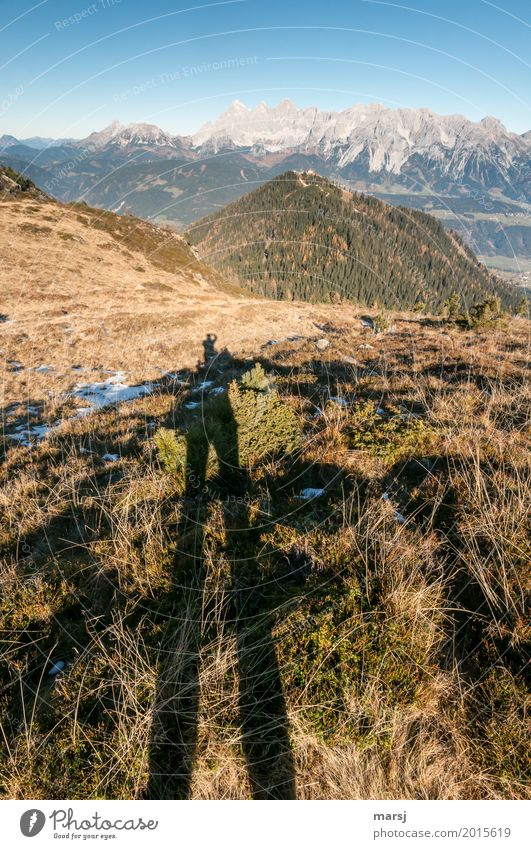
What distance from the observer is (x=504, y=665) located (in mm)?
2705

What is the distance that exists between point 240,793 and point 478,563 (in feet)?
8.91

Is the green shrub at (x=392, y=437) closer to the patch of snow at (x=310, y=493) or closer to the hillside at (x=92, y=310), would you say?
the patch of snow at (x=310, y=493)

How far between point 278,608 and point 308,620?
0.29 m

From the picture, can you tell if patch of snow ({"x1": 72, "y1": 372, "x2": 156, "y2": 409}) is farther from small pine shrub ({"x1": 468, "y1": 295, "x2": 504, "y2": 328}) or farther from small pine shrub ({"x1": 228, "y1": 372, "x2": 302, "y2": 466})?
small pine shrub ({"x1": 468, "y1": 295, "x2": 504, "y2": 328})

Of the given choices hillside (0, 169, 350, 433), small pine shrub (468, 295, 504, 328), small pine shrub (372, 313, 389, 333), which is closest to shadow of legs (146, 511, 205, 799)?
hillside (0, 169, 350, 433)

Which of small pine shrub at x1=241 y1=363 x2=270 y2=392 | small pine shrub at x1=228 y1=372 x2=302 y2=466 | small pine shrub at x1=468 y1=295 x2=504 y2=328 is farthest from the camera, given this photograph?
small pine shrub at x1=468 y1=295 x2=504 y2=328

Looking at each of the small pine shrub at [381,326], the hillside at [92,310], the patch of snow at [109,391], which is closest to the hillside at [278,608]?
the patch of snow at [109,391]

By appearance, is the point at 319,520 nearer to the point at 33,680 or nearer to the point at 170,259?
the point at 33,680

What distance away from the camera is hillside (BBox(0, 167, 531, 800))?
2473mm

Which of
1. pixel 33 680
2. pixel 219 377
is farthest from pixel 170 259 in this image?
pixel 33 680

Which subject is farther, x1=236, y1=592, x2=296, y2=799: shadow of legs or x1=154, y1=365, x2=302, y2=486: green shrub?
x1=154, y1=365, x2=302, y2=486: green shrub

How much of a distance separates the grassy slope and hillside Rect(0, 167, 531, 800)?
0.02 meters

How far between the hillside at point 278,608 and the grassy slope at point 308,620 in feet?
0.06

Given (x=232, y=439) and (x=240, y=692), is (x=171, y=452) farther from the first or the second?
(x=240, y=692)
